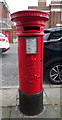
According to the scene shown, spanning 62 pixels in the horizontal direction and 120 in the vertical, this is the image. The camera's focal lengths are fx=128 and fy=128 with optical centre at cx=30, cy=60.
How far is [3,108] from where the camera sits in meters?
2.60

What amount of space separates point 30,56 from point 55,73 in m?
1.72

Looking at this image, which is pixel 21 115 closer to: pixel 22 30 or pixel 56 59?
pixel 22 30

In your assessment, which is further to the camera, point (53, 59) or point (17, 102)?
point (53, 59)

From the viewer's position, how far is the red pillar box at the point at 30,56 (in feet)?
6.66

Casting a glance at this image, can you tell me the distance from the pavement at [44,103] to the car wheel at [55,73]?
0.24 metres

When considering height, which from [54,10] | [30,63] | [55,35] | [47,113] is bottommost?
[47,113]

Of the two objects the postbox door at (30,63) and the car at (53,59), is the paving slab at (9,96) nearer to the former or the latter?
the postbox door at (30,63)

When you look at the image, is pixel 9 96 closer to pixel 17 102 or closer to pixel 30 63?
pixel 17 102

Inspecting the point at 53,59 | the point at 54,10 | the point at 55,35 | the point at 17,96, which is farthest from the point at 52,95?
the point at 54,10

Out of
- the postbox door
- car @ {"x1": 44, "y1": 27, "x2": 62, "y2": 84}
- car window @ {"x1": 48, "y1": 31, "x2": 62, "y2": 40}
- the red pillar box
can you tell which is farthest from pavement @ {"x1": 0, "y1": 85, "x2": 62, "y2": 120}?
car window @ {"x1": 48, "y1": 31, "x2": 62, "y2": 40}

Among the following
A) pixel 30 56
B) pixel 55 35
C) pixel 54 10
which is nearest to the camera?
pixel 30 56

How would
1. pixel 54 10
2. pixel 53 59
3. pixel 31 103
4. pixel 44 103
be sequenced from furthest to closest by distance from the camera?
pixel 54 10, pixel 53 59, pixel 44 103, pixel 31 103

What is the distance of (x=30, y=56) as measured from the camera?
7.11ft

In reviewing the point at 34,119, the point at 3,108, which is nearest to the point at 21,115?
the point at 34,119
